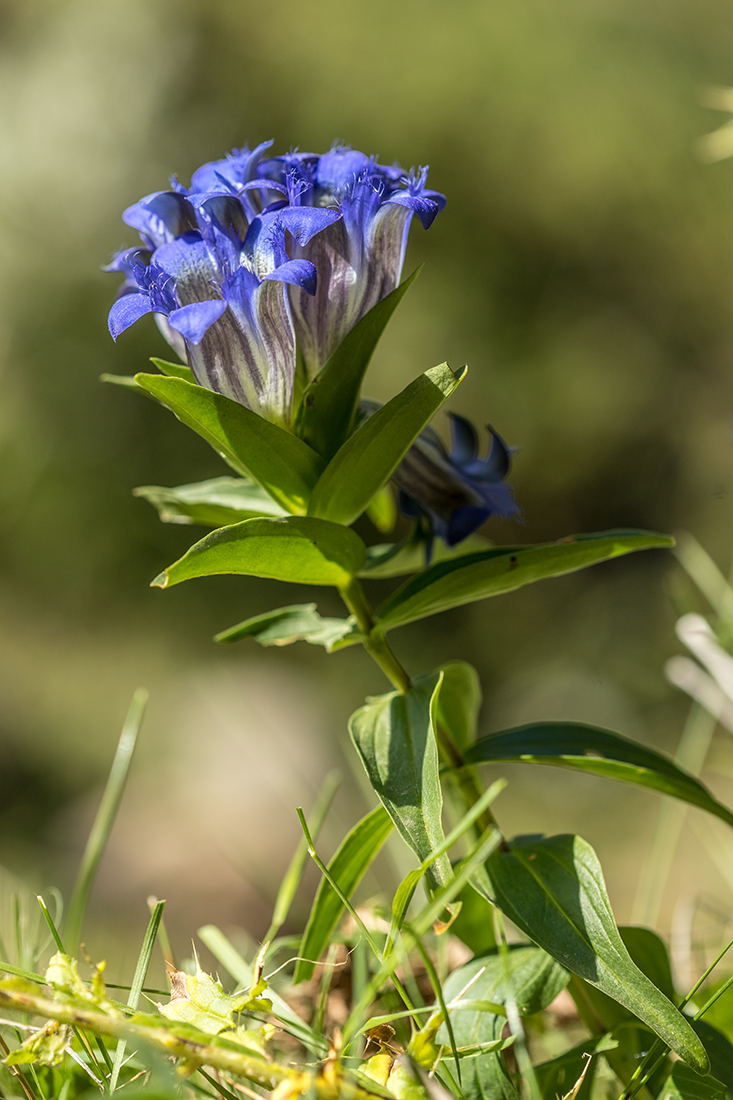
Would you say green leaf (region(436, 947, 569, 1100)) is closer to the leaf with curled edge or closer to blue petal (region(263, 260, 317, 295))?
the leaf with curled edge

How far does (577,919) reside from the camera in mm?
270

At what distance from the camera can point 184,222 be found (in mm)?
318

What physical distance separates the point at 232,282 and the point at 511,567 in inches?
5.7

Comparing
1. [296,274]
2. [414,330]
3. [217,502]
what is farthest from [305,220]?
[414,330]

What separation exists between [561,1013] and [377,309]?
401 millimetres

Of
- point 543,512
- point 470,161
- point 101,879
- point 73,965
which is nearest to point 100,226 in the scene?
point 470,161

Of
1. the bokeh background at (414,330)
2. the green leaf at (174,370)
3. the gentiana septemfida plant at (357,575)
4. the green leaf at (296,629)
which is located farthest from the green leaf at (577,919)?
the bokeh background at (414,330)

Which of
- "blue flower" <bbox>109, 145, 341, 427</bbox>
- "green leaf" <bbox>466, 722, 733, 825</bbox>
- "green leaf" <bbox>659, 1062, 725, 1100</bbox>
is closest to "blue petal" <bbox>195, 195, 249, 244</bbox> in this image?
"blue flower" <bbox>109, 145, 341, 427</bbox>

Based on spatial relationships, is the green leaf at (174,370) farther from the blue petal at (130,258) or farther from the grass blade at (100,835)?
the grass blade at (100,835)

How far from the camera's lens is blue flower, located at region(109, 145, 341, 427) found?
272mm

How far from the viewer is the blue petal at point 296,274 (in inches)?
10.5

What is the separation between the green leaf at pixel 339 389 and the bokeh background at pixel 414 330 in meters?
1.42

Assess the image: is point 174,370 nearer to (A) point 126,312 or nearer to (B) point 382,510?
(A) point 126,312

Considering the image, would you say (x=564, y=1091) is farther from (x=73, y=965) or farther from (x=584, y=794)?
(x=584, y=794)
